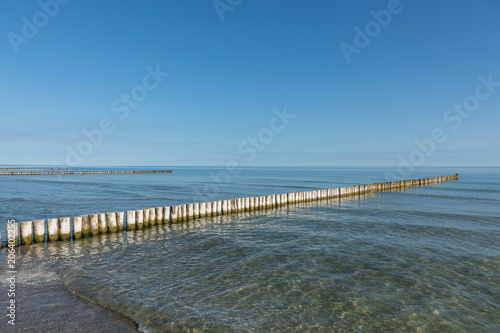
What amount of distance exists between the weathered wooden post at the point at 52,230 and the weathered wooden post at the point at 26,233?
0.68 metres

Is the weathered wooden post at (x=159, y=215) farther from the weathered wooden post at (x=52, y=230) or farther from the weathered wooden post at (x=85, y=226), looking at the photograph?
the weathered wooden post at (x=52, y=230)

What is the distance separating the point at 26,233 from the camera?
1220cm

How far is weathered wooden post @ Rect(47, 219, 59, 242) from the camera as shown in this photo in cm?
1283

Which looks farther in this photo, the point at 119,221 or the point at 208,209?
the point at 208,209

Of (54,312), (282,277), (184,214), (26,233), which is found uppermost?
(26,233)

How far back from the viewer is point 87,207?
80.4 feet

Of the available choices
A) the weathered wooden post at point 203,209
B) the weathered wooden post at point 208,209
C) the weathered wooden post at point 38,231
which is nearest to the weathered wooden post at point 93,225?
the weathered wooden post at point 38,231

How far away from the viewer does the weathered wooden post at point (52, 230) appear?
505 inches

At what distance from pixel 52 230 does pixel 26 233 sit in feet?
3.17

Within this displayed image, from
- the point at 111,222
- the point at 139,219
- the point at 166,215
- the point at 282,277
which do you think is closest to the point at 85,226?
the point at 111,222

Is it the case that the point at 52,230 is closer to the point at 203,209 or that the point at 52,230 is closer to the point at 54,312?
the point at 54,312

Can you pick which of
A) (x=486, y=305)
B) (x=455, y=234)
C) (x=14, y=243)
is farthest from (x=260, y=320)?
(x=455, y=234)

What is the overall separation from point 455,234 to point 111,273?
1758cm

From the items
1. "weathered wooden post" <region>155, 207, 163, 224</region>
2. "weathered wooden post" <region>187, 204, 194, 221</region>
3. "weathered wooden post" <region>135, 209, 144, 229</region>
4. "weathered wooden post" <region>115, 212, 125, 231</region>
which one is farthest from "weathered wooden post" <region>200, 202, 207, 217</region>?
"weathered wooden post" <region>115, 212, 125, 231</region>
